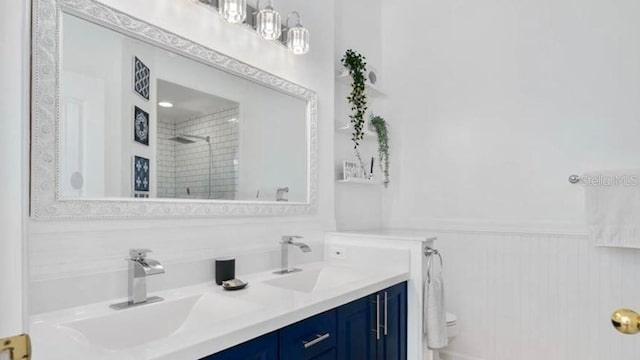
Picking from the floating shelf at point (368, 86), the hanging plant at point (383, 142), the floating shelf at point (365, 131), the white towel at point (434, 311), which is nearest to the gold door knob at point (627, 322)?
the white towel at point (434, 311)

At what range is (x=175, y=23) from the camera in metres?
1.49

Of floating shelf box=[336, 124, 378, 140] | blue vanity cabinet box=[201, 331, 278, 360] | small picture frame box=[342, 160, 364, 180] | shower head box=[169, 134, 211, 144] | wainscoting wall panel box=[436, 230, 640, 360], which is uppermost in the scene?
floating shelf box=[336, 124, 378, 140]

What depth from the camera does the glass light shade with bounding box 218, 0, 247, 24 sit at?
1.58 metres

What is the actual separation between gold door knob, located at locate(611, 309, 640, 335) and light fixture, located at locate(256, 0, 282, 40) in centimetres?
164

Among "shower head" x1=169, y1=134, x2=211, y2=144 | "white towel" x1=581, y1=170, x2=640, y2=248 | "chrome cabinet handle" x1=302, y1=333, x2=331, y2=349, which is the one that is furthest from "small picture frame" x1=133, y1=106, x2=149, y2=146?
"white towel" x1=581, y1=170, x2=640, y2=248

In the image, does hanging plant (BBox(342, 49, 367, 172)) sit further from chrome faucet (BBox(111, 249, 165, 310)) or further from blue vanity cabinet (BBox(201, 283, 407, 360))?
chrome faucet (BBox(111, 249, 165, 310))

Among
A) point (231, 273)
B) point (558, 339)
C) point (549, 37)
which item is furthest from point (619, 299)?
point (231, 273)

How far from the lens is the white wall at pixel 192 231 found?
1.13 metres

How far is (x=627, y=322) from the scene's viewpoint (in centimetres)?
73

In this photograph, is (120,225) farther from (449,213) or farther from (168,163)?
(449,213)

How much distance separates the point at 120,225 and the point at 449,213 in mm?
2225

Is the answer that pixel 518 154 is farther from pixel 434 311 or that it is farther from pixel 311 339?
pixel 311 339

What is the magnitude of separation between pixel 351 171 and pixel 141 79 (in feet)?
4.93

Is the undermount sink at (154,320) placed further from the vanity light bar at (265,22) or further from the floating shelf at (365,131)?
the floating shelf at (365,131)
